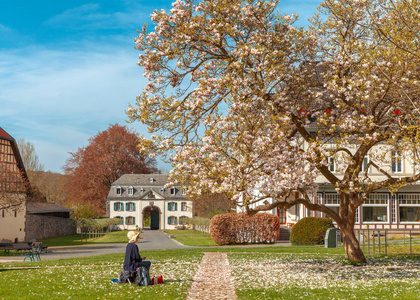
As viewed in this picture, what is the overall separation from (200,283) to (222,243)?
19928 millimetres

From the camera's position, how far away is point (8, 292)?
10.8 m

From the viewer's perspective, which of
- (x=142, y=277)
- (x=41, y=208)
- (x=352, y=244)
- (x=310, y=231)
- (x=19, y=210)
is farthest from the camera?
(x=41, y=208)

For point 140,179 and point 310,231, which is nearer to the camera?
point 310,231

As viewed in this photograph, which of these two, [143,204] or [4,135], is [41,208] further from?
[143,204]

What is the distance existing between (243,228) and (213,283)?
20.3 m

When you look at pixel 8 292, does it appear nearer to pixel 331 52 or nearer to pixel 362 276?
pixel 362 276

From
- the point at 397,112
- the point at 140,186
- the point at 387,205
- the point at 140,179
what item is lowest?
the point at 387,205

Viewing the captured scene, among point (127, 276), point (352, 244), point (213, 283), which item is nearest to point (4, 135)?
point (127, 276)

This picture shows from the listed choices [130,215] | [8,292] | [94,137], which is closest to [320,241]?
[8,292]

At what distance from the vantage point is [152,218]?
6656cm

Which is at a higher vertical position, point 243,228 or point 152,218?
point 243,228

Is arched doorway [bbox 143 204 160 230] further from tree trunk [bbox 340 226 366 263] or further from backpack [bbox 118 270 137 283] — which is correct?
backpack [bbox 118 270 137 283]

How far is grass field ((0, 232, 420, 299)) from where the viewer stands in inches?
409

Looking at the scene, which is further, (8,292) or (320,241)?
(320,241)
